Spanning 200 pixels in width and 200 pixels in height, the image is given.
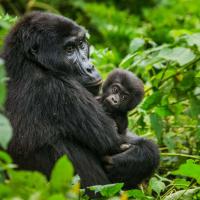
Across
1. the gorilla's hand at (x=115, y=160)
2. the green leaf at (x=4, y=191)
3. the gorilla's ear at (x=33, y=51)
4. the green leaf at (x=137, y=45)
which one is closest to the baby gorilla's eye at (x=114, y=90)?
the gorilla's hand at (x=115, y=160)

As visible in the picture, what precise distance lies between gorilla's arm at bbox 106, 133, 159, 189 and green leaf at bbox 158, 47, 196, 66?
0.75m

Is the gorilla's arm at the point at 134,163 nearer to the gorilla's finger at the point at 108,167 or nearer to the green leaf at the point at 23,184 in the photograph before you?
the gorilla's finger at the point at 108,167

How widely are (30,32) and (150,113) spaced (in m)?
1.32

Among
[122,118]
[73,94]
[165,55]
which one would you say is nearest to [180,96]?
[165,55]

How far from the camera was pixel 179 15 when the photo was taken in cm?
803

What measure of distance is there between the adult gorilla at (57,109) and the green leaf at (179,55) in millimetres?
753

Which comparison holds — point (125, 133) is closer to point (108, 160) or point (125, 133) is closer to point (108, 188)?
point (108, 160)

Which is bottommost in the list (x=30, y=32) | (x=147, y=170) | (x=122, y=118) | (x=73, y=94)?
(x=147, y=170)

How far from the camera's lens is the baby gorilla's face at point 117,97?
4.41 m

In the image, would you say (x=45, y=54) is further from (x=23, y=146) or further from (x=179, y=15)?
(x=179, y=15)

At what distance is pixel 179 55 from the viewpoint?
4875mm

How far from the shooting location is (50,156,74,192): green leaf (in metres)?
2.29

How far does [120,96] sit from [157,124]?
20.7 inches

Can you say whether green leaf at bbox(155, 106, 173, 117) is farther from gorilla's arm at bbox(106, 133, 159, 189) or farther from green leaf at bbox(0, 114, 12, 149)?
green leaf at bbox(0, 114, 12, 149)
